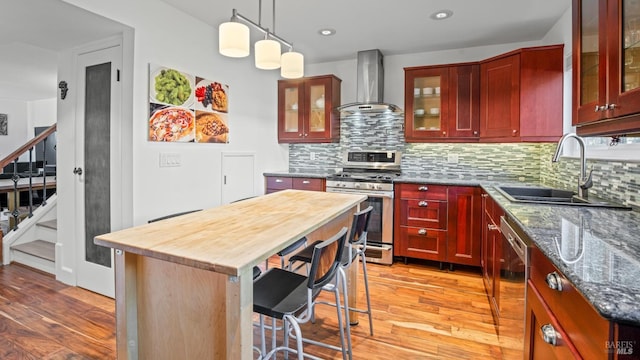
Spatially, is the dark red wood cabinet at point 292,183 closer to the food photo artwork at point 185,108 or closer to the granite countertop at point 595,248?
the food photo artwork at point 185,108

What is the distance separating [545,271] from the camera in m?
1.15

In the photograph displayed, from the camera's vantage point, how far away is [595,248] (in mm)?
1081

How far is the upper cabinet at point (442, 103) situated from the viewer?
3562 millimetres

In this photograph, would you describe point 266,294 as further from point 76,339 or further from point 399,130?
point 399,130

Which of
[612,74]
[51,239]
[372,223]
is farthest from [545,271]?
[51,239]

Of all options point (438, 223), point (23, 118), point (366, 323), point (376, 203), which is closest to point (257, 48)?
point (366, 323)

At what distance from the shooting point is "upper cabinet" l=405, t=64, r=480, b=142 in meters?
3.56

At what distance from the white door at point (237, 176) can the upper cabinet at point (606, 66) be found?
296 centimetres

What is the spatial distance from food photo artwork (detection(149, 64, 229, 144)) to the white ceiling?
52 cm

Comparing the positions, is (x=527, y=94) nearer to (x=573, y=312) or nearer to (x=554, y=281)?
(x=554, y=281)

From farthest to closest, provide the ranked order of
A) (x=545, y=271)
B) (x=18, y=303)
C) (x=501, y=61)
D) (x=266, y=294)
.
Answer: (x=501, y=61) < (x=18, y=303) < (x=266, y=294) < (x=545, y=271)

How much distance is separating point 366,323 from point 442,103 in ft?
8.24

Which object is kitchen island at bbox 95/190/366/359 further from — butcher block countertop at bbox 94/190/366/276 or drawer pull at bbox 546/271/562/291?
drawer pull at bbox 546/271/562/291

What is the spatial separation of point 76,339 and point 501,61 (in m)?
4.19
